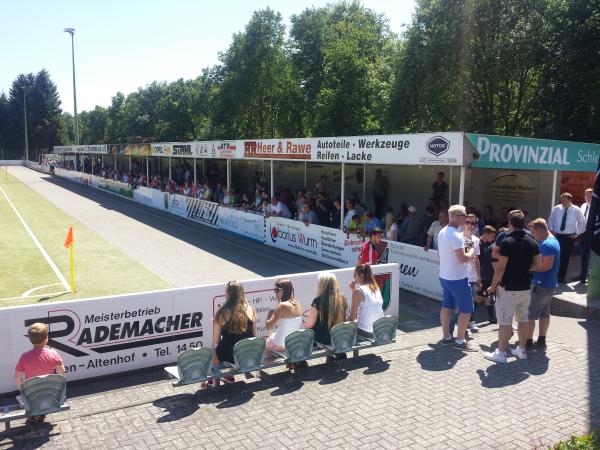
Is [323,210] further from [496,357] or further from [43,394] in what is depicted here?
[43,394]

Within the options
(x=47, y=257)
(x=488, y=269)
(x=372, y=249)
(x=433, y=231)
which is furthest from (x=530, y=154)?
(x=47, y=257)

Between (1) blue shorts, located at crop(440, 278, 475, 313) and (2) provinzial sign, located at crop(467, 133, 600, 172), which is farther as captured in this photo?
(2) provinzial sign, located at crop(467, 133, 600, 172)

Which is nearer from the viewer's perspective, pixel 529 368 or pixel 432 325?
pixel 529 368

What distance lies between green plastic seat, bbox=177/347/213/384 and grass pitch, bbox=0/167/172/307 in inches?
247

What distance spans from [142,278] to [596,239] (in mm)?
10313

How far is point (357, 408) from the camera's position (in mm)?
6023

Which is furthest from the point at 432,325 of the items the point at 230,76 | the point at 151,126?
the point at 151,126

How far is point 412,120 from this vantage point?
3256 centimetres

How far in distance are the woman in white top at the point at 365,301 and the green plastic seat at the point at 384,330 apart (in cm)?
9

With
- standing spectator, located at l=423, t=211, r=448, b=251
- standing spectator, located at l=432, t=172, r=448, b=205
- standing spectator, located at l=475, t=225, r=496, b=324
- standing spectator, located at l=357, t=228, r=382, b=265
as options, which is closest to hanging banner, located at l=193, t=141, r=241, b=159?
standing spectator, located at l=432, t=172, r=448, b=205

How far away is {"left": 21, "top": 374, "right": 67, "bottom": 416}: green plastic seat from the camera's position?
5.39 metres

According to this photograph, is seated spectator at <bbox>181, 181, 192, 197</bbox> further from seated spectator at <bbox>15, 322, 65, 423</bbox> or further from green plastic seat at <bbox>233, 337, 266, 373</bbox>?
seated spectator at <bbox>15, 322, 65, 423</bbox>

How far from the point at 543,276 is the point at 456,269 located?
4.05 ft

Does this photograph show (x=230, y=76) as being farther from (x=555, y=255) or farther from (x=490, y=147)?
(x=555, y=255)
